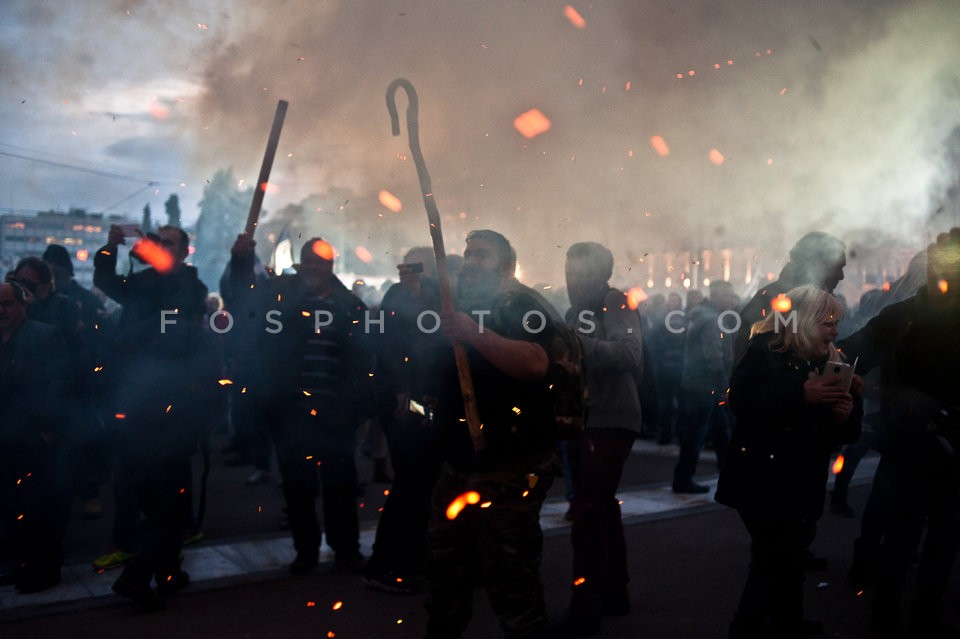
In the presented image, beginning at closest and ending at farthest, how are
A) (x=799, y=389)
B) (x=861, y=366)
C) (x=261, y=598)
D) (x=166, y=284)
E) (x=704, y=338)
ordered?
(x=799, y=389) → (x=861, y=366) → (x=261, y=598) → (x=166, y=284) → (x=704, y=338)

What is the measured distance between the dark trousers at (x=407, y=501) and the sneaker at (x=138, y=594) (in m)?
1.17

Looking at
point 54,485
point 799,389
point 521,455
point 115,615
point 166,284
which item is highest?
point 166,284

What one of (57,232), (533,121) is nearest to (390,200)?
(533,121)

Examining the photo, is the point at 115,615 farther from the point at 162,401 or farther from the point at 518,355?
the point at 518,355

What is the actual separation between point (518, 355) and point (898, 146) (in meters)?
11.4

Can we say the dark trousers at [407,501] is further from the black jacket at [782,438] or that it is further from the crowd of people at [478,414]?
the black jacket at [782,438]

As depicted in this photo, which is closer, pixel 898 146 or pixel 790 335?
pixel 790 335

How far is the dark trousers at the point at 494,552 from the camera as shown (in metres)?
3.26

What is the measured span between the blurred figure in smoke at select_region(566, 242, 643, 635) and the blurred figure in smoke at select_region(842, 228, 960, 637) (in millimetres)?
1199

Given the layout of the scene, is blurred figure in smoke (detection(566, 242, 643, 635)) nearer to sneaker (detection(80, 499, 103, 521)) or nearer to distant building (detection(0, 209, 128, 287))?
sneaker (detection(80, 499, 103, 521))

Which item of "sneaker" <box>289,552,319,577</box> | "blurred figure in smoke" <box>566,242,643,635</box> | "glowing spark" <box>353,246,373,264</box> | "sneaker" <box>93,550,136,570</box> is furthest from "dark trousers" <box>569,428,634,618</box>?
"glowing spark" <box>353,246,373,264</box>

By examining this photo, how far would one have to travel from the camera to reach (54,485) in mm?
5020

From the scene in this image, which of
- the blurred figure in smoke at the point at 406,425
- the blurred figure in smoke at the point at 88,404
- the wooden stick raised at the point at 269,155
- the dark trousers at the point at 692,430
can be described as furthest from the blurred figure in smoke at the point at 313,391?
the dark trousers at the point at 692,430

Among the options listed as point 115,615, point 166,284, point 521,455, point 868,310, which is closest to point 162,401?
point 166,284
